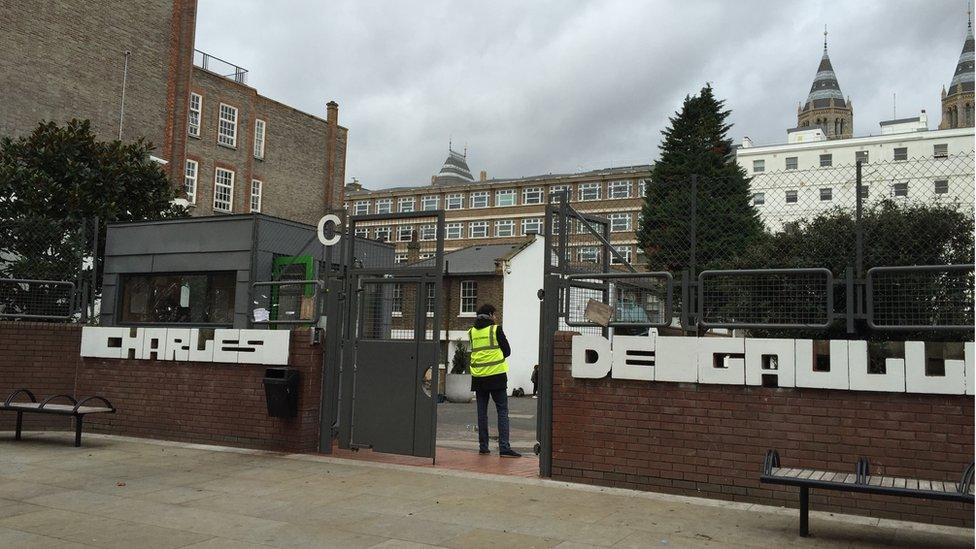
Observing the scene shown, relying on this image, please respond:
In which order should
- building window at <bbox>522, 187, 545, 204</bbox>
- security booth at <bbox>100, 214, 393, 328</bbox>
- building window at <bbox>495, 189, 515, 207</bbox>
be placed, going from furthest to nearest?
building window at <bbox>495, 189, 515, 207</bbox> → building window at <bbox>522, 187, 545, 204</bbox> → security booth at <bbox>100, 214, 393, 328</bbox>

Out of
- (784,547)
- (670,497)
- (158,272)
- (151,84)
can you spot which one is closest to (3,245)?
(158,272)

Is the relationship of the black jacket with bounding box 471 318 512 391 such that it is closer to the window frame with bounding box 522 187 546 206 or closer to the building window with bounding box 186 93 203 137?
the building window with bounding box 186 93 203 137

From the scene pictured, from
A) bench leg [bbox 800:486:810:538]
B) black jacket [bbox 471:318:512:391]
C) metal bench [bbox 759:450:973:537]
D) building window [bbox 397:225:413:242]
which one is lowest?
bench leg [bbox 800:486:810:538]

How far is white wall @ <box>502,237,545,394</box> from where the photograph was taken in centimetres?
3766

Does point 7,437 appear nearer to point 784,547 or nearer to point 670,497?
point 670,497

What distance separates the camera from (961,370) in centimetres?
654

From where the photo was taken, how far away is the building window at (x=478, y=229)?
8962 centimetres

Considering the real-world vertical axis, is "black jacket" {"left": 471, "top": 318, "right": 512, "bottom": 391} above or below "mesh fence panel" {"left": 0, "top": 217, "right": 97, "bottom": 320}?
below

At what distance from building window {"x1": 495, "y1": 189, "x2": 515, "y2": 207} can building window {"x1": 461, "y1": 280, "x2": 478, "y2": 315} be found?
164 feet

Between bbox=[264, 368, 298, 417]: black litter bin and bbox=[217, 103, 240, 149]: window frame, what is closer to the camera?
bbox=[264, 368, 298, 417]: black litter bin

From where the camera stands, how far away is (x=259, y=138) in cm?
4475

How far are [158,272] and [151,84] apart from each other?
89.2 feet

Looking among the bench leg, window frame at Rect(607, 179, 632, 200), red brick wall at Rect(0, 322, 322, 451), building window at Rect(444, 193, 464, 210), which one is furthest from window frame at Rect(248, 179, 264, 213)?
building window at Rect(444, 193, 464, 210)

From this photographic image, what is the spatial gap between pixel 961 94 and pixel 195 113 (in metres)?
125
